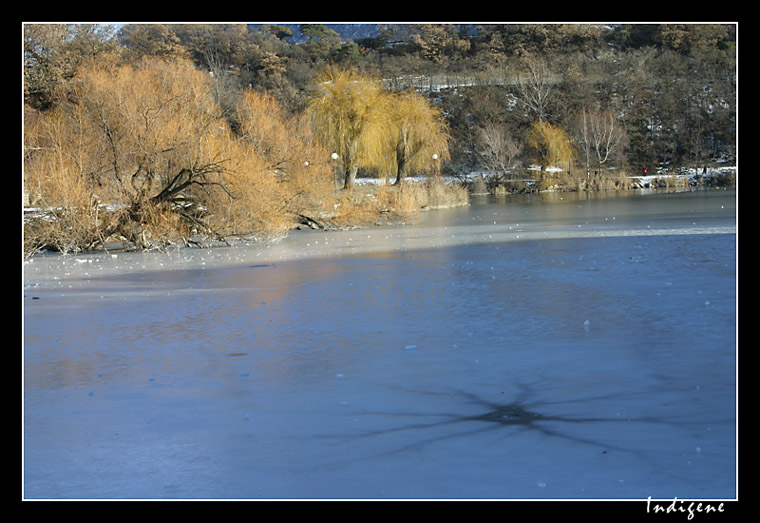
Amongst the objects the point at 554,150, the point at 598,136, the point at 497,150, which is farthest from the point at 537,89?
the point at 554,150

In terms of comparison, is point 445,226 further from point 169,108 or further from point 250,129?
point 169,108

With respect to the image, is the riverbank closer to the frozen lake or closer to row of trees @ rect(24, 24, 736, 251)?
row of trees @ rect(24, 24, 736, 251)

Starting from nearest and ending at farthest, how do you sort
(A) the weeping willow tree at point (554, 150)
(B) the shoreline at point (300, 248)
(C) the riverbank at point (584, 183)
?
(B) the shoreline at point (300, 248)
(C) the riverbank at point (584, 183)
(A) the weeping willow tree at point (554, 150)

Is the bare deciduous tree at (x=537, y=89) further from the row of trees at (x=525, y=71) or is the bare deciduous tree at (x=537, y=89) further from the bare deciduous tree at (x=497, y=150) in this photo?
the bare deciduous tree at (x=497, y=150)

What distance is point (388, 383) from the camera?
6383 millimetres

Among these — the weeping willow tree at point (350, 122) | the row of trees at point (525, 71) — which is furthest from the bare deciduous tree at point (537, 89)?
the weeping willow tree at point (350, 122)

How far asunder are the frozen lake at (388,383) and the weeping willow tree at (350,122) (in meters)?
24.2

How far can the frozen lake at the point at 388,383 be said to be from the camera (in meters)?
4.43

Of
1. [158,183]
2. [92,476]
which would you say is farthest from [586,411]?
[158,183]

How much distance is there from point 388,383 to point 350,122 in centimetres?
3175

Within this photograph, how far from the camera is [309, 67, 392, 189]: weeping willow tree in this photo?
123 feet

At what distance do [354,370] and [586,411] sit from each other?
1.92 metres
